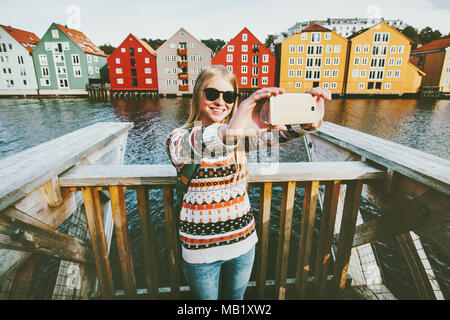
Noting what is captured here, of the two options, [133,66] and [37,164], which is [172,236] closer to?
[37,164]

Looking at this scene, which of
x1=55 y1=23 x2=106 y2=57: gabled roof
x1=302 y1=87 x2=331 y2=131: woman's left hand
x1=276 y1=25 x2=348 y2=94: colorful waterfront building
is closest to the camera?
x1=302 y1=87 x2=331 y2=131: woman's left hand

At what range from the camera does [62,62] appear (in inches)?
1907

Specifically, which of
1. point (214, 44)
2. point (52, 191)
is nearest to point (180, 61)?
point (52, 191)

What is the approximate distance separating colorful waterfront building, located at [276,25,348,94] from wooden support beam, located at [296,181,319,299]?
46.9 m

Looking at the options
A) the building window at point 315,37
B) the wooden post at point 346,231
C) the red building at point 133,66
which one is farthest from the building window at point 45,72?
the wooden post at point 346,231

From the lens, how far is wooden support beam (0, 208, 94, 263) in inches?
66.6

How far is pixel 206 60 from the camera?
48406 mm

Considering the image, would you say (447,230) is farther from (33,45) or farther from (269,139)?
(33,45)

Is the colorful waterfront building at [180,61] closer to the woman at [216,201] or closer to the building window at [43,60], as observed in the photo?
the building window at [43,60]

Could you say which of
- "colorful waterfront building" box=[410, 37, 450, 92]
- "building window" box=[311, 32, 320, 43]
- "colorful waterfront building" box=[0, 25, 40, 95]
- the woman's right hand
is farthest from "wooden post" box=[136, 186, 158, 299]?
"colorful waterfront building" box=[410, 37, 450, 92]

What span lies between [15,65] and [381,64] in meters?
73.0

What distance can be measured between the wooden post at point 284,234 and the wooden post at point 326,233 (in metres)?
0.37

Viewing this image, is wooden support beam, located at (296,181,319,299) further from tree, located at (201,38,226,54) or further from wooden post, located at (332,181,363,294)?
tree, located at (201,38,226,54)
